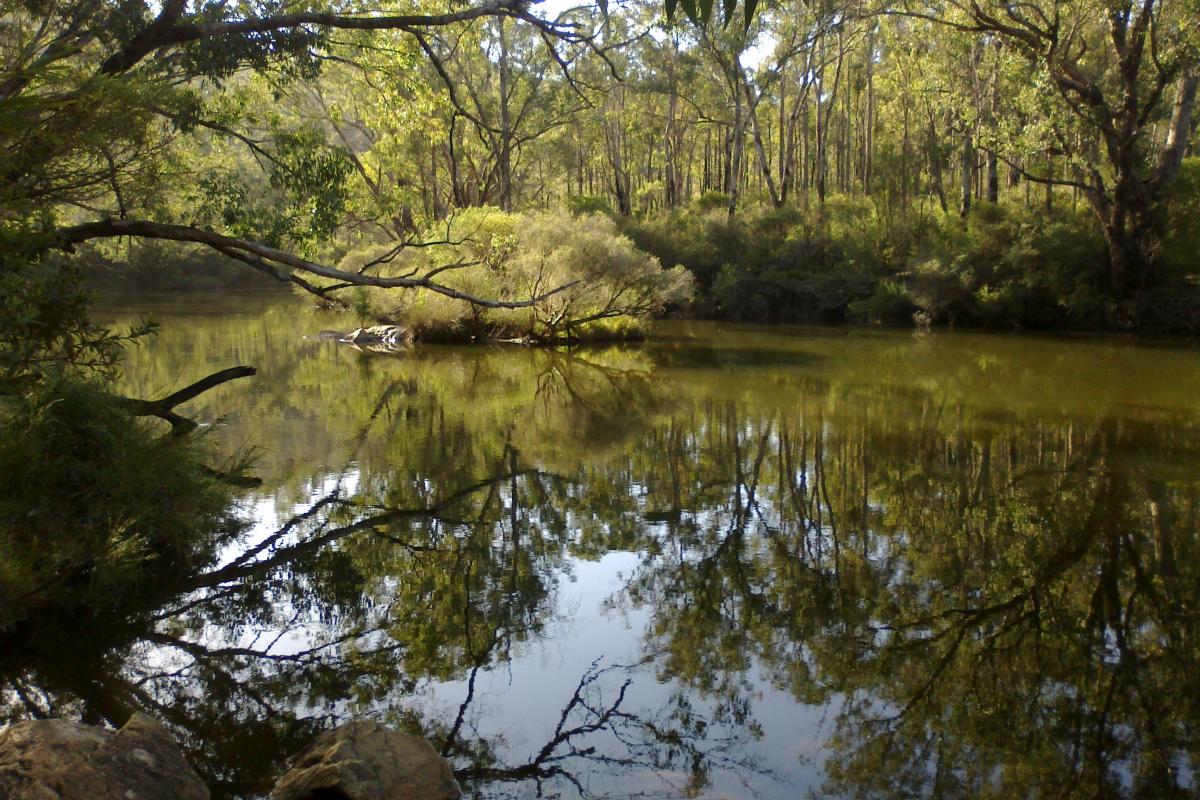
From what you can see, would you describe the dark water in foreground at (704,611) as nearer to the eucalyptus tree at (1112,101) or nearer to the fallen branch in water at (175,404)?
the fallen branch in water at (175,404)

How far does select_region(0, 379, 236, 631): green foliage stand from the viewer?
229 inches

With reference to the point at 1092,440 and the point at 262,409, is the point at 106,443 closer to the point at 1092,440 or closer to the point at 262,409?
the point at 262,409

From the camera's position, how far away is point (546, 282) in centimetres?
2191

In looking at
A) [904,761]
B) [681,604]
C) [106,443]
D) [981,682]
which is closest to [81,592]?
[106,443]

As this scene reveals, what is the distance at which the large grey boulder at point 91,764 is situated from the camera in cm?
337

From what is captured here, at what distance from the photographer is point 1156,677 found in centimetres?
536

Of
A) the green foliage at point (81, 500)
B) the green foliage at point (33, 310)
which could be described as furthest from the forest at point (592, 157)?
the green foliage at point (81, 500)

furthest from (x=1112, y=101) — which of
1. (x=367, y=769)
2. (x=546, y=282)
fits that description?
(x=367, y=769)

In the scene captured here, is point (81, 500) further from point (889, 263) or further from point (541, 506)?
point (889, 263)

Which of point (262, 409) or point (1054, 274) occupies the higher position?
point (1054, 274)

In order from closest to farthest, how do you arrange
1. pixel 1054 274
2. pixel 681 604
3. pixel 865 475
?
pixel 681 604 → pixel 865 475 → pixel 1054 274

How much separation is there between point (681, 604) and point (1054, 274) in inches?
856

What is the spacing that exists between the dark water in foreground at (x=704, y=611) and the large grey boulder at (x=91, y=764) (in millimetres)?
608

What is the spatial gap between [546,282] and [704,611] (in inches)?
631
